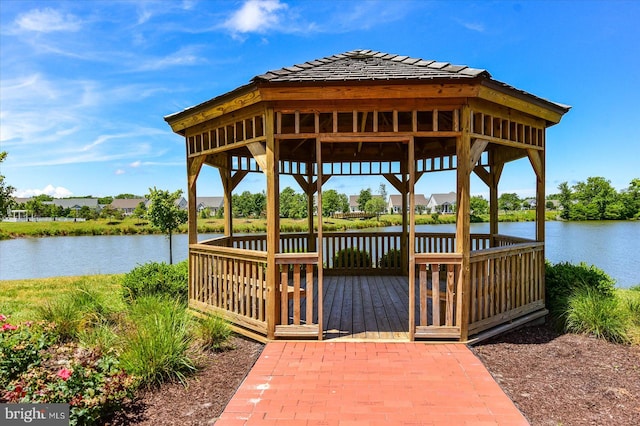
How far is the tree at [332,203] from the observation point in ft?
168

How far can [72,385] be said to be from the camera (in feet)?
8.46

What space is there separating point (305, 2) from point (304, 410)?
6.45 meters

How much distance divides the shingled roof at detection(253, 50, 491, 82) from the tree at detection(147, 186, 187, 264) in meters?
9.72

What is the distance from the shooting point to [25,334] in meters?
3.48

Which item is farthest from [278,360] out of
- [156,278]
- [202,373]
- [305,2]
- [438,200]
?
[438,200]

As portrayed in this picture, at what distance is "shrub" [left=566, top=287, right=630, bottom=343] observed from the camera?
4.55 m

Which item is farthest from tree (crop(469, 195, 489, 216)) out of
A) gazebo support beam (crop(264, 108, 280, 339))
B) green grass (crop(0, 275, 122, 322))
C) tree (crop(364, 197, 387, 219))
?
gazebo support beam (crop(264, 108, 280, 339))

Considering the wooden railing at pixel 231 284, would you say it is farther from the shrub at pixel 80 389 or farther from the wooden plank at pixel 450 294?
the wooden plank at pixel 450 294

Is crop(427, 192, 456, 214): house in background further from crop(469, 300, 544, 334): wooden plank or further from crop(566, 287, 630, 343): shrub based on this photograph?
crop(566, 287, 630, 343): shrub

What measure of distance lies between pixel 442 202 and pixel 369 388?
73.6 m

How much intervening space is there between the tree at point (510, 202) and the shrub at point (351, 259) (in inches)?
2147

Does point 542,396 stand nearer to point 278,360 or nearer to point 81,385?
point 278,360

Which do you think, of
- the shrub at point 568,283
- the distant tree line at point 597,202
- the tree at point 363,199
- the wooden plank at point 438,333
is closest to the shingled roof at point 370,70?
the wooden plank at point 438,333

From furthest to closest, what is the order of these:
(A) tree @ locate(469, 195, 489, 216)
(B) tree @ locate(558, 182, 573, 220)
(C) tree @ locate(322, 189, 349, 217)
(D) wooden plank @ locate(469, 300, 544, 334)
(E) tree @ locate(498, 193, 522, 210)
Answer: (E) tree @ locate(498, 193, 522, 210)
(C) tree @ locate(322, 189, 349, 217)
(A) tree @ locate(469, 195, 489, 216)
(B) tree @ locate(558, 182, 573, 220)
(D) wooden plank @ locate(469, 300, 544, 334)
